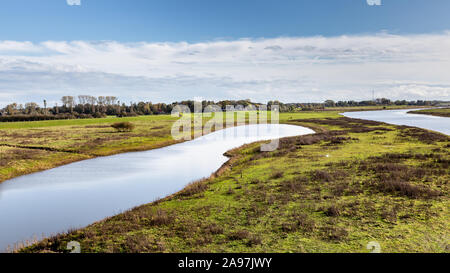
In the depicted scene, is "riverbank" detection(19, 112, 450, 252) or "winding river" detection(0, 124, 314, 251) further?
"winding river" detection(0, 124, 314, 251)

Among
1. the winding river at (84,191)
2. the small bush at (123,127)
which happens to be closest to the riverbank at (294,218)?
the winding river at (84,191)

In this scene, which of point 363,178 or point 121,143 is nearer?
point 363,178

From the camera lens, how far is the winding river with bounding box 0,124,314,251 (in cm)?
1908

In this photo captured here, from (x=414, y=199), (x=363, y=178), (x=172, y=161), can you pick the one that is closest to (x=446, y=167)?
(x=363, y=178)

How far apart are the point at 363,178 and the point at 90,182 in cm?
2908

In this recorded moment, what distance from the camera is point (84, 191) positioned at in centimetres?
2708

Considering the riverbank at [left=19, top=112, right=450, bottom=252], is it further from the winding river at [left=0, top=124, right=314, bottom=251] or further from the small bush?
the small bush

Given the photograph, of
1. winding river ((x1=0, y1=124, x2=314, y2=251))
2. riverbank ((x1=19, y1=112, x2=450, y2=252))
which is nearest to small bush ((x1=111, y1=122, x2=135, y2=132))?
winding river ((x1=0, y1=124, x2=314, y2=251))

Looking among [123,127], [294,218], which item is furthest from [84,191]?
[123,127]

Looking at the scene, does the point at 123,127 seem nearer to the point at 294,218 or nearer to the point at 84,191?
the point at 84,191
